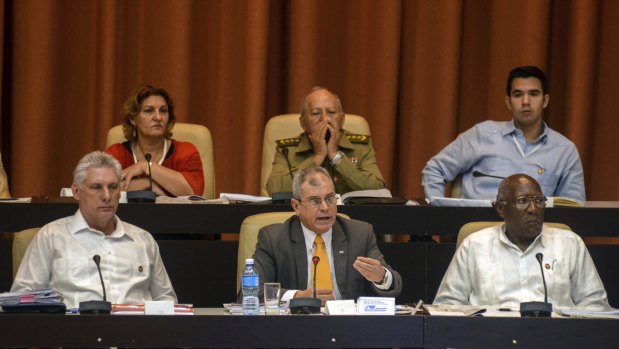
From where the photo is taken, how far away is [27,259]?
426cm

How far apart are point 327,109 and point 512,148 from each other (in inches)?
38.6

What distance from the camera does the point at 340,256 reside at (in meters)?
4.46

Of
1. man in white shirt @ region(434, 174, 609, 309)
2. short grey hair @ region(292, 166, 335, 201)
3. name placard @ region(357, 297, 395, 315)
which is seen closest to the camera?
name placard @ region(357, 297, 395, 315)

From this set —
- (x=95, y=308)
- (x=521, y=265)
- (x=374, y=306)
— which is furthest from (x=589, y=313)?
(x=95, y=308)

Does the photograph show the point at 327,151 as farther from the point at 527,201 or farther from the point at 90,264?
the point at 90,264

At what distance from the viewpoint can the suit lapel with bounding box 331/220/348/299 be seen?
4.43 meters

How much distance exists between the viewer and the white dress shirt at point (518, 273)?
4375 mm

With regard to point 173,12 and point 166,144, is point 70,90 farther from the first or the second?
point 166,144

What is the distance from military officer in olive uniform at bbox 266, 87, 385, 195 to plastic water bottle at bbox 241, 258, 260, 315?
1.78m

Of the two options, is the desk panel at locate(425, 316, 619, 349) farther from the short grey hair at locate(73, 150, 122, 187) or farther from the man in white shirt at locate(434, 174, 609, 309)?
the short grey hair at locate(73, 150, 122, 187)

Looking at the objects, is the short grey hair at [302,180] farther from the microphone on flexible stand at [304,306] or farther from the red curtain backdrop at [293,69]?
the red curtain backdrop at [293,69]

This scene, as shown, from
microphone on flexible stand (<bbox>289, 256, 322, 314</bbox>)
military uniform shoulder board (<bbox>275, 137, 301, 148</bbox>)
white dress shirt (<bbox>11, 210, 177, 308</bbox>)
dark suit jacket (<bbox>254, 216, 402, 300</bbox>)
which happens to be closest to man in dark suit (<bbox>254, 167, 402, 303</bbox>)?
dark suit jacket (<bbox>254, 216, 402, 300</bbox>)

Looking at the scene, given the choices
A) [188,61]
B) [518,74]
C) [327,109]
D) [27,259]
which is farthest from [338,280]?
[188,61]

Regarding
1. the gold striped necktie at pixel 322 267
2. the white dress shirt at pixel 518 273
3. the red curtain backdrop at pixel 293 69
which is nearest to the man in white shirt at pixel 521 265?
the white dress shirt at pixel 518 273
